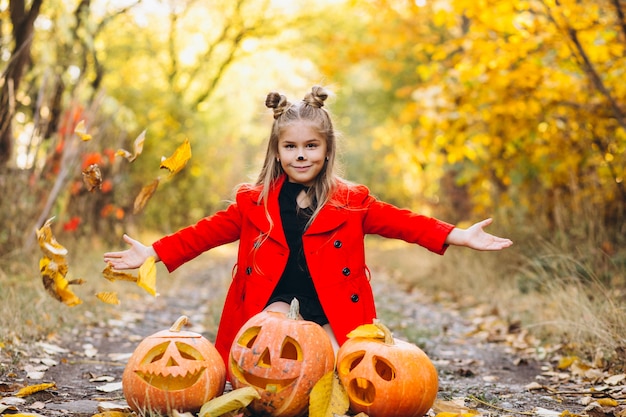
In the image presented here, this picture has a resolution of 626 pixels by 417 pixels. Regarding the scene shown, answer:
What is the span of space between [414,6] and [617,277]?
14.3 feet

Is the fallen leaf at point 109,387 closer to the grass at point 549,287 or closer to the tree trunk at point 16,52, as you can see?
the grass at point 549,287

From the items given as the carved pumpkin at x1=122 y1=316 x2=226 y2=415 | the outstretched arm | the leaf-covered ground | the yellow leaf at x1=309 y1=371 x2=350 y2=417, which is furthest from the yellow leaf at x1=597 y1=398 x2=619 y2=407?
the carved pumpkin at x1=122 y1=316 x2=226 y2=415

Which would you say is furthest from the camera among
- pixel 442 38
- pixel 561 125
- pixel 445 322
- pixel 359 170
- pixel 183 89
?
pixel 359 170

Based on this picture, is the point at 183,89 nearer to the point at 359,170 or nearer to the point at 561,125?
the point at 359,170

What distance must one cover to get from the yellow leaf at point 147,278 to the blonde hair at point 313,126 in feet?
2.69

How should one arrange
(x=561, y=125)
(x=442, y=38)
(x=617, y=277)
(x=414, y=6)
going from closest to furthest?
(x=617, y=277), (x=561, y=125), (x=414, y=6), (x=442, y=38)

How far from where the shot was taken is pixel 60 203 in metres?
6.87

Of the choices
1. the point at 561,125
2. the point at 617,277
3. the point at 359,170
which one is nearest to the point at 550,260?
the point at 617,277

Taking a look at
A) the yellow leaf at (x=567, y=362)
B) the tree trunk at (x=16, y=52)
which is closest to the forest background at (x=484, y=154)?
the tree trunk at (x=16, y=52)

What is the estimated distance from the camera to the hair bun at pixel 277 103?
145 inches

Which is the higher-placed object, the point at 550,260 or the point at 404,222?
the point at 404,222

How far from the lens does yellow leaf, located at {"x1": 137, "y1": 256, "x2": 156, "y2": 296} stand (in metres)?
2.86

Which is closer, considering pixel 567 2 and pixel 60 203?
pixel 567 2

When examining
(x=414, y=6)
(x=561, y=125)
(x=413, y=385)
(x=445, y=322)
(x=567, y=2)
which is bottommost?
(x=445, y=322)
